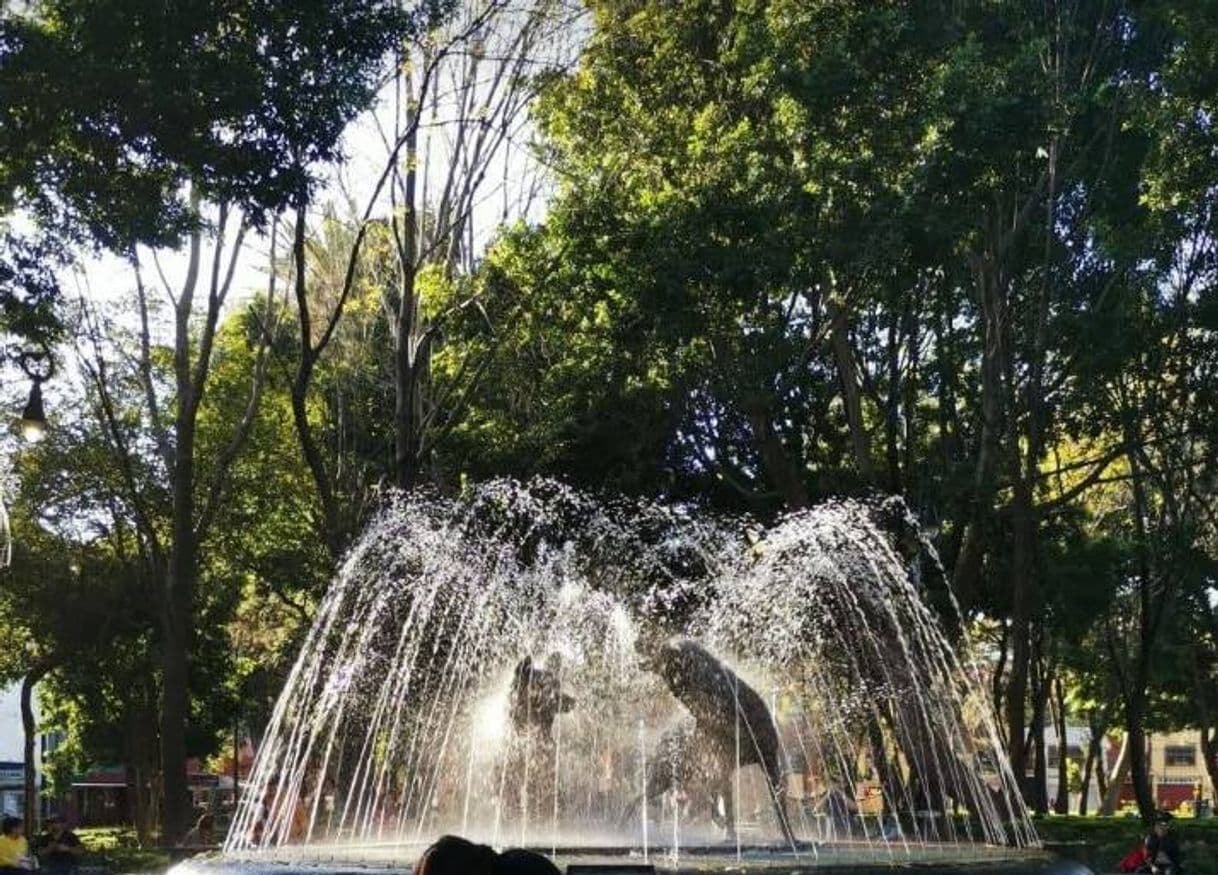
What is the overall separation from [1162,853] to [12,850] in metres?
11.5

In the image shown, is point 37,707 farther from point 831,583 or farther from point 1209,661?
point 831,583

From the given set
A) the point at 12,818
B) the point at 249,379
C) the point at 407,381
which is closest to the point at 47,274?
the point at 12,818

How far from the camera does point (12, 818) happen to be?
14062 millimetres

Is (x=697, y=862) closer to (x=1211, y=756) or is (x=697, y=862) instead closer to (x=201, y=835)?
(x=201, y=835)

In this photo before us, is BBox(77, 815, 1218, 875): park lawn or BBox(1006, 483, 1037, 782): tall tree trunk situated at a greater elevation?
BBox(1006, 483, 1037, 782): tall tree trunk

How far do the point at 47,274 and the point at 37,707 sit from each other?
37551 mm

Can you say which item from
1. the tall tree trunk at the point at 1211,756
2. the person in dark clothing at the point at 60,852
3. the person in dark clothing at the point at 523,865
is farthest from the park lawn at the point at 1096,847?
the person in dark clothing at the point at 523,865

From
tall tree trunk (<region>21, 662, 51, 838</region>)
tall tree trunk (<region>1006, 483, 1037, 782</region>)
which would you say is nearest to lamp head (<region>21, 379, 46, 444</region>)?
tall tree trunk (<region>1006, 483, 1037, 782</region>)

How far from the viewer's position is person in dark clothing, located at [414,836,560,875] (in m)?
3.05

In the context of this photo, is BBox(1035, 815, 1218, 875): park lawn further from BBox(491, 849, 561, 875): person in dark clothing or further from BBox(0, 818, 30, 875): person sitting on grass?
BBox(491, 849, 561, 875): person in dark clothing

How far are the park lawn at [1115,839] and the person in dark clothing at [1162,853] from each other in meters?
0.74

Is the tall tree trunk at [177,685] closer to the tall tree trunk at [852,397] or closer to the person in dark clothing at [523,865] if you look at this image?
the tall tree trunk at [852,397]

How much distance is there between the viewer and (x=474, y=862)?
10.0 ft

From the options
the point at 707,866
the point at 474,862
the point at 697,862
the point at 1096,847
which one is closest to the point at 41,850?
the point at 697,862
